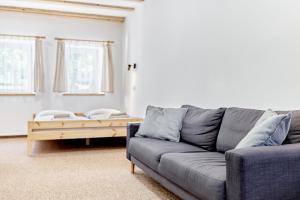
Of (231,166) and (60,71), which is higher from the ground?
(60,71)

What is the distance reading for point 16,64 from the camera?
634cm

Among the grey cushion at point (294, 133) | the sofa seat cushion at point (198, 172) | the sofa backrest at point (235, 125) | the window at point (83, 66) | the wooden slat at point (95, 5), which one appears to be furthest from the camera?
the window at point (83, 66)

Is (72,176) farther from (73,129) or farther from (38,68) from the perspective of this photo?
(38,68)

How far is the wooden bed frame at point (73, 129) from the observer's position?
4.52 m

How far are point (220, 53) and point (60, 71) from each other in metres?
4.00

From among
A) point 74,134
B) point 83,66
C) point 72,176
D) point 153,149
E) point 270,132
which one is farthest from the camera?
point 83,66

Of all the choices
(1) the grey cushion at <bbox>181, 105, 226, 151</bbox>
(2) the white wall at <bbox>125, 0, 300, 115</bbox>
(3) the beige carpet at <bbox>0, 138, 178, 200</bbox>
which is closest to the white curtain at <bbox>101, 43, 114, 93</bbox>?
(2) the white wall at <bbox>125, 0, 300, 115</bbox>

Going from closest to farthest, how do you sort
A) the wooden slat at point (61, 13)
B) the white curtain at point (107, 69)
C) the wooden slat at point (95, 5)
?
the wooden slat at point (95, 5), the wooden slat at point (61, 13), the white curtain at point (107, 69)

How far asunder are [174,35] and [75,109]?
3.13 m

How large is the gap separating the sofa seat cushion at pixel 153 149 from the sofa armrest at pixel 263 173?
3.43 feet

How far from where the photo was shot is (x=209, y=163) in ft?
7.63

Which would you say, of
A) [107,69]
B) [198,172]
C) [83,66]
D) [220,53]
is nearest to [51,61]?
[83,66]

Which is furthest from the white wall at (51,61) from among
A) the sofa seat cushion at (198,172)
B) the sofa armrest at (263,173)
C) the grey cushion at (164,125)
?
the sofa armrest at (263,173)

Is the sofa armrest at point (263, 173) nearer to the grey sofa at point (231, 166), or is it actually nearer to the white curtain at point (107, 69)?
the grey sofa at point (231, 166)
